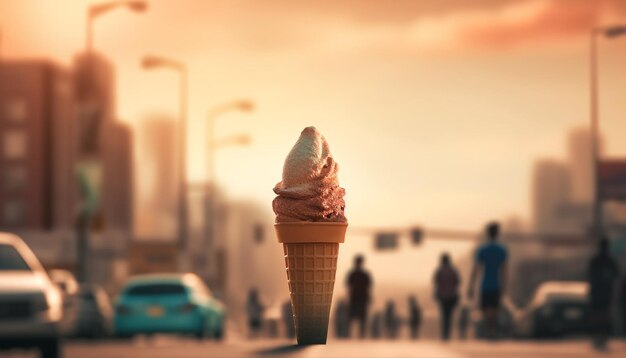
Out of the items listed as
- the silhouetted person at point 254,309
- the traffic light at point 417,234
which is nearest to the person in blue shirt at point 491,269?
the silhouetted person at point 254,309

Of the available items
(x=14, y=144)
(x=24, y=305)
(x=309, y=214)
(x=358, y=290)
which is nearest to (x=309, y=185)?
(x=309, y=214)

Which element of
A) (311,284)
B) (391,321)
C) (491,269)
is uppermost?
(311,284)

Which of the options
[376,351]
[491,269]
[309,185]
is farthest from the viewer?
[376,351]

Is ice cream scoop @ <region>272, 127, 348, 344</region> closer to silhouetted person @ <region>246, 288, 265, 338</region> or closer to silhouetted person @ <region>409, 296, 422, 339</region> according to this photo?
silhouetted person @ <region>246, 288, 265, 338</region>

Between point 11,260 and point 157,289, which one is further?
point 157,289

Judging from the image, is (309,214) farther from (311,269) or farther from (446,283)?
(446,283)

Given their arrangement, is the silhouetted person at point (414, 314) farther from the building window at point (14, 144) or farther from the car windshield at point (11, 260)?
the building window at point (14, 144)

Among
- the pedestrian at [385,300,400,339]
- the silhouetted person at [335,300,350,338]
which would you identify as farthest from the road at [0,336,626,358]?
the pedestrian at [385,300,400,339]

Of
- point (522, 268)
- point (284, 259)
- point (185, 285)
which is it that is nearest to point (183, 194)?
point (185, 285)
